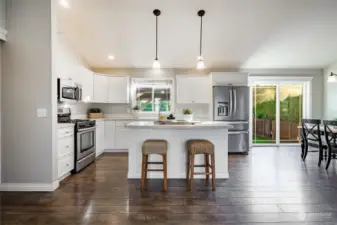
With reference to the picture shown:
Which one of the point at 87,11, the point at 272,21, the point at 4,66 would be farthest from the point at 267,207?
the point at 87,11

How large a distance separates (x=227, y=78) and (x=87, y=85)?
3.67 meters

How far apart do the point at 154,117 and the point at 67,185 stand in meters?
3.49

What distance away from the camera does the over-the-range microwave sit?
4121 mm

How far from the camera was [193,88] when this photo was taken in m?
6.19

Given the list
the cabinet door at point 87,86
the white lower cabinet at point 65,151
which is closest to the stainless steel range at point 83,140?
the white lower cabinet at point 65,151

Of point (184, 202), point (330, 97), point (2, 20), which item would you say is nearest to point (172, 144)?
point (184, 202)

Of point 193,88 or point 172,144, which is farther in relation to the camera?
point 193,88

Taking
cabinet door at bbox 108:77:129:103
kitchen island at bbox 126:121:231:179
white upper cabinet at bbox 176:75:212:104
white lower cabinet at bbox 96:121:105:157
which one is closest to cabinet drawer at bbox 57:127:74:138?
kitchen island at bbox 126:121:231:179

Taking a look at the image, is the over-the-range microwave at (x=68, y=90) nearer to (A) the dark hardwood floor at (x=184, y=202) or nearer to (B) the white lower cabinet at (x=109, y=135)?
(B) the white lower cabinet at (x=109, y=135)

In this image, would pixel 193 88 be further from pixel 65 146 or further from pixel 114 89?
pixel 65 146

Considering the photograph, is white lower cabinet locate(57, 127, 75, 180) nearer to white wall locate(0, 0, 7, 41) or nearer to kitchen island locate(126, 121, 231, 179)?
kitchen island locate(126, 121, 231, 179)

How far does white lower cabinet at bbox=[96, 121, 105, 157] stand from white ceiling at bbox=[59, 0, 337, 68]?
1789mm

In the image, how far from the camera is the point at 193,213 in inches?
95.5

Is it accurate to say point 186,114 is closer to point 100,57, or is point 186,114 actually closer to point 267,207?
point 267,207
